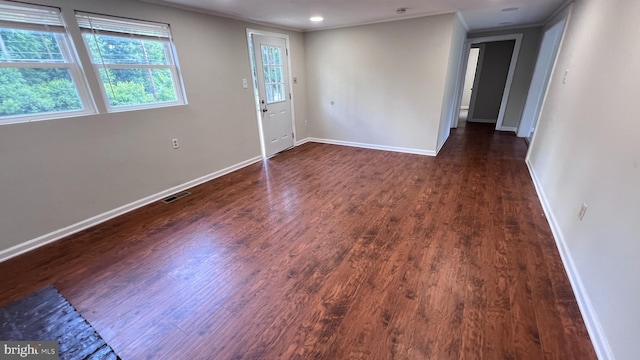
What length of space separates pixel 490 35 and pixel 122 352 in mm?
7943

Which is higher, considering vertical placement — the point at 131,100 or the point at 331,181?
the point at 131,100

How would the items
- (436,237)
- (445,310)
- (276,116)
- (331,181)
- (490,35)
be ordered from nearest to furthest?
(445,310) → (436,237) → (331,181) → (276,116) → (490,35)

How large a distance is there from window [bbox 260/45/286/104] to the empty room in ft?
0.13

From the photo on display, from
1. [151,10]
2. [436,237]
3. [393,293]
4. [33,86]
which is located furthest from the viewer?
[151,10]

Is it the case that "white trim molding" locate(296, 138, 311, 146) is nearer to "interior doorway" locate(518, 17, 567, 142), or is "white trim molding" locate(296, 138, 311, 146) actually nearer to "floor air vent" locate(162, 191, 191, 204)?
"floor air vent" locate(162, 191, 191, 204)

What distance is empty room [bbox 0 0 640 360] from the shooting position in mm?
1496

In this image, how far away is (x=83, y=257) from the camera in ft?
7.29

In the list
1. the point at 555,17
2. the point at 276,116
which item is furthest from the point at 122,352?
the point at 555,17

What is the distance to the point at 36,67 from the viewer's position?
2.20m

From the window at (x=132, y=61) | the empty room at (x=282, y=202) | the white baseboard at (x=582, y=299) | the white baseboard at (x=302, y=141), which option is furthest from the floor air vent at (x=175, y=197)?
the white baseboard at (x=582, y=299)

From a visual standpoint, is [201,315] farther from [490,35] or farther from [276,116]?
[490,35]

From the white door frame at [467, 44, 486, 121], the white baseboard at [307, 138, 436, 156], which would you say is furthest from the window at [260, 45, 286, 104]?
the white door frame at [467, 44, 486, 121]

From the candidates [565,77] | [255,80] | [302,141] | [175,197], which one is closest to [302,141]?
[302,141]

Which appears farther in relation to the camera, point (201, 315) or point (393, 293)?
point (393, 293)
